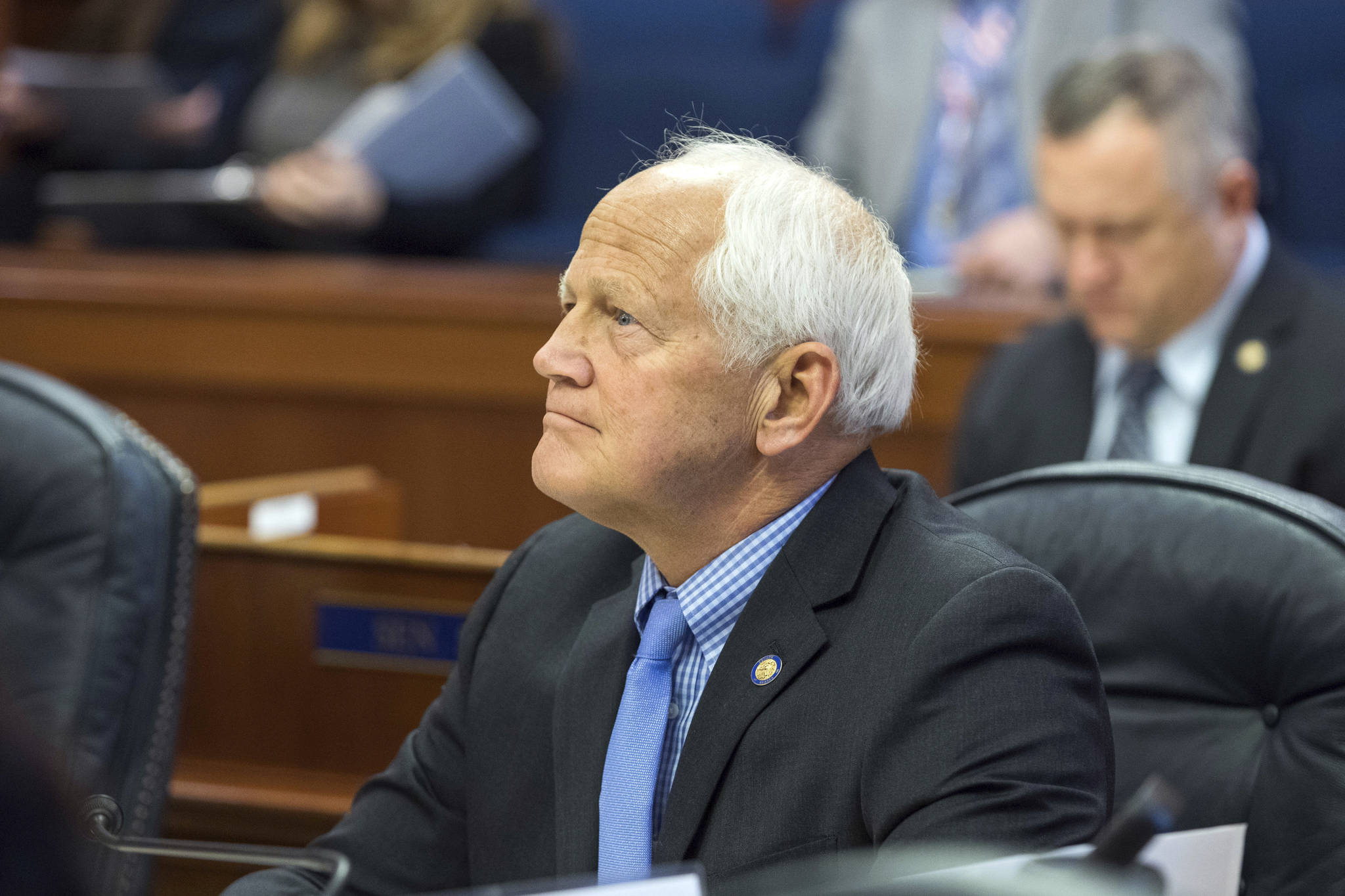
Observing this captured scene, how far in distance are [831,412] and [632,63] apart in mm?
3186

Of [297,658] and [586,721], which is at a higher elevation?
[586,721]

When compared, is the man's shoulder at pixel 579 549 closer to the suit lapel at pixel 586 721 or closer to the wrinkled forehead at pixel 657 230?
the suit lapel at pixel 586 721

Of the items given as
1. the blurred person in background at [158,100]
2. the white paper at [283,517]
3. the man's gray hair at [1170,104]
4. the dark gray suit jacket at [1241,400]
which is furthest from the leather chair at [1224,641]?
the blurred person in background at [158,100]

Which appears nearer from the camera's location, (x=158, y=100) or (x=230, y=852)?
(x=230, y=852)

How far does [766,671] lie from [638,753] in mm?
127

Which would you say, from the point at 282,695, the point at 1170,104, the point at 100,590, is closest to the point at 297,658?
the point at 282,695

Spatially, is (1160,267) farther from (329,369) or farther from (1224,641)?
(329,369)

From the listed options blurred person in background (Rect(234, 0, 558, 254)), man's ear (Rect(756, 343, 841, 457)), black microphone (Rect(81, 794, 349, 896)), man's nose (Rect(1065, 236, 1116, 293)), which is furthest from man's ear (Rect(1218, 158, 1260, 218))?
blurred person in background (Rect(234, 0, 558, 254))

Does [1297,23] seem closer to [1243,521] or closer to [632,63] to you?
[632,63]

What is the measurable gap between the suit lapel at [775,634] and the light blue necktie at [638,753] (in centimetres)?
2

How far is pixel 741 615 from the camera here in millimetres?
1165

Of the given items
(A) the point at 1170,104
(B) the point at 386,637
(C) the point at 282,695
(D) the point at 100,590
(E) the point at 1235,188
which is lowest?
(C) the point at 282,695

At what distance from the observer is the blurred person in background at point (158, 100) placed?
401cm

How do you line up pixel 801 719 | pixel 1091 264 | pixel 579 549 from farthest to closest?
pixel 1091 264
pixel 579 549
pixel 801 719
